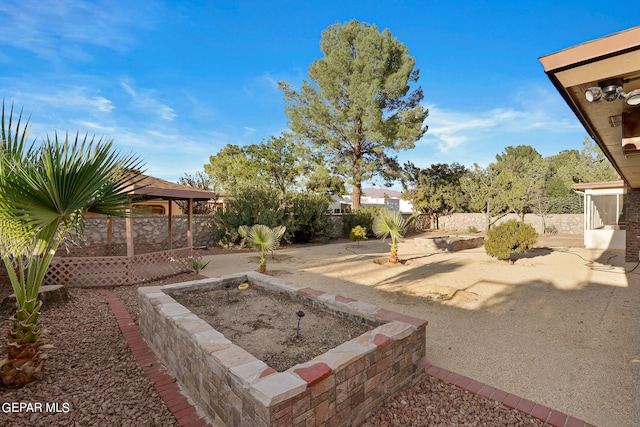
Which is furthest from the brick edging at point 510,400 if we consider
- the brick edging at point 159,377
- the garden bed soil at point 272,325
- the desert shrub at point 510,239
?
the desert shrub at point 510,239

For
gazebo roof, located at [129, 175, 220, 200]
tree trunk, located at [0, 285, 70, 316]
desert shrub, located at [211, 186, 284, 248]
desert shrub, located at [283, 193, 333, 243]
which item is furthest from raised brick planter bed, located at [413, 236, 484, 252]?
tree trunk, located at [0, 285, 70, 316]

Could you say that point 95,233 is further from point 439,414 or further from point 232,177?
point 232,177

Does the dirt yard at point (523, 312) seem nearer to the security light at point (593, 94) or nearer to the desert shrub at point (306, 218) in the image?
the security light at point (593, 94)

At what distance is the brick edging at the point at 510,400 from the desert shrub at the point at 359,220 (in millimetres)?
15376

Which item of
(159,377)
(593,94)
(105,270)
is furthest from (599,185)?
(105,270)

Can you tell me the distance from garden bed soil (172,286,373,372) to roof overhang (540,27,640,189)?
9.60 ft

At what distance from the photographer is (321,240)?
16609mm

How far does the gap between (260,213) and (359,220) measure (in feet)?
23.0

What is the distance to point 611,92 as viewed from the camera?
2.58m

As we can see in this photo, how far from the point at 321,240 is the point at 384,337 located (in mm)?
13961

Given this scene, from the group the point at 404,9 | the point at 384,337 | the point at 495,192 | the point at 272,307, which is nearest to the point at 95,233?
the point at 272,307

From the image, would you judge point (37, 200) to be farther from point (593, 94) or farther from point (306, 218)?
point (306, 218)

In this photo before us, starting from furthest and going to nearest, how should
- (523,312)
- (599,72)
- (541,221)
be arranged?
(541,221) → (523,312) → (599,72)

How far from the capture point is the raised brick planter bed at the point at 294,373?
6.19 ft
